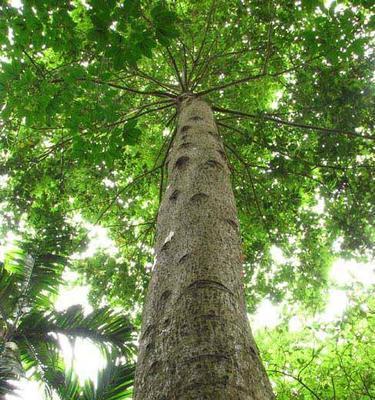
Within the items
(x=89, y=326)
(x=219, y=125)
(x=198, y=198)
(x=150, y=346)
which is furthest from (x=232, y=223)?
(x=219, y=125)

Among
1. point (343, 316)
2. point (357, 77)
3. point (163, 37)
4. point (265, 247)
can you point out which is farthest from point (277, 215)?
point (163, 37)

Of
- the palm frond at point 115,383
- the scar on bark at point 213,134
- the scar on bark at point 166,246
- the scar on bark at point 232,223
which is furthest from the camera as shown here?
the palm frond at point 115,383

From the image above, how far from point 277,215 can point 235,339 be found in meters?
5.25

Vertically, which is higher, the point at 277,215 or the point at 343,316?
the point at 277,215

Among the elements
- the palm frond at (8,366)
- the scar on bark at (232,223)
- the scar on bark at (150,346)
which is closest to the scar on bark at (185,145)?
the scar on bark at (232,223)

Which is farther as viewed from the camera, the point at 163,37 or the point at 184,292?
the point at 163,37

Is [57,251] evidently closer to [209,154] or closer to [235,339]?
[209,154]

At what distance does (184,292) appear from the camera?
5.11 feet

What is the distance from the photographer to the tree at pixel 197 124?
2.71 metres

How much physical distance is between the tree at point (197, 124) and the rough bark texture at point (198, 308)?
39mm

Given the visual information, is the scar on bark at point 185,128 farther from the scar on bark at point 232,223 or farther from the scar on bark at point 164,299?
the scar on bark at point 164,299

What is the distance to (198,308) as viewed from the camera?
1436mm

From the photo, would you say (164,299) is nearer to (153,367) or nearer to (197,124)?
(153,367)

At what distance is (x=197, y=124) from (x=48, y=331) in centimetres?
296
